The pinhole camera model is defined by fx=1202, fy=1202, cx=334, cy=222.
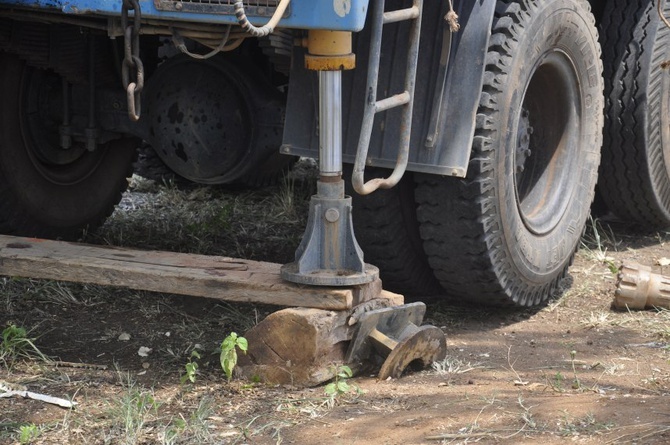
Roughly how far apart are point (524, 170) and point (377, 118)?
3.57 ft

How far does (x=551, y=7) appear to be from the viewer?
4.28 m

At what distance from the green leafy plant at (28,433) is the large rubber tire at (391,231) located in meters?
1.43

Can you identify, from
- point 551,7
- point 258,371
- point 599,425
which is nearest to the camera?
point 599,425

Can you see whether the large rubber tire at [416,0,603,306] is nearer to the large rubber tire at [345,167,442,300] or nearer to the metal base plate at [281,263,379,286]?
the large rubber tire at [345,167,442,300]

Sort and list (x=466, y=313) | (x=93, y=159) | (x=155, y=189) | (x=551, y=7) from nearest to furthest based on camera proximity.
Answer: (x=551, y=7), (x=466, y=313), (x=93, y=159), (x=155, y=189)

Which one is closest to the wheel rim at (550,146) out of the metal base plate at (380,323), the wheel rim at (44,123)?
the metal base plate at (380,323)

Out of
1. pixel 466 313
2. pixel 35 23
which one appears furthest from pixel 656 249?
pixel 35 23

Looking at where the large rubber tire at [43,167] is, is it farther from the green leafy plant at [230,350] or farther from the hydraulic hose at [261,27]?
the hydraulic hose at [261,27]

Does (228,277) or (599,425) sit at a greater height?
(228,277)

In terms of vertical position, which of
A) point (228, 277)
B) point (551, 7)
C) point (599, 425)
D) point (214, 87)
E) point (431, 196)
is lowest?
point (599, 425)

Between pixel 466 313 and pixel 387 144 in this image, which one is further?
pixel 466 313

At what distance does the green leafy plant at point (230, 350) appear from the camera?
3.56m

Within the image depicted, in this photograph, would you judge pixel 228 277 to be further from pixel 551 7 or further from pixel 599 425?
pixel 551 7

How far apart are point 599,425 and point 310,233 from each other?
41.2 inches
